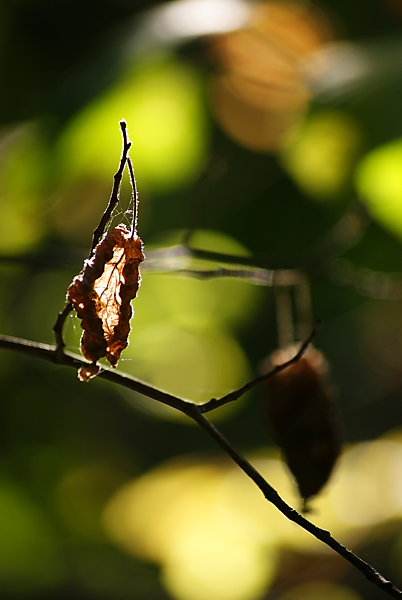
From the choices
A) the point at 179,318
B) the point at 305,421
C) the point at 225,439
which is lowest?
the point at 179,318

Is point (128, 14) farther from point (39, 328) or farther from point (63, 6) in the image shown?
point (39, 328)

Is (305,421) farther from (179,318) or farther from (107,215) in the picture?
(179,318)

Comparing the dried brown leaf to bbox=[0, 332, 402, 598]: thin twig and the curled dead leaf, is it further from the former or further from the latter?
the curled dead leaf

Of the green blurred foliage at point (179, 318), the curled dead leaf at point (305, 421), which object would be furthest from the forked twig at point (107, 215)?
the green blurred foliage at point (179, 318)

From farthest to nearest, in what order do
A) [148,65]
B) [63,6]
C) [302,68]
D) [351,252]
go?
[63,6] → [351,252] → [302,68] → [148,65]

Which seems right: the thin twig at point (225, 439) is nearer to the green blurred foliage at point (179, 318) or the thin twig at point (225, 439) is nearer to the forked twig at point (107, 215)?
the forked twig at point (107, 215)

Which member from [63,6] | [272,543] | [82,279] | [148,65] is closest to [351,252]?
[148,65]

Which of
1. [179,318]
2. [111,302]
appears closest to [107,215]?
[111,302]
